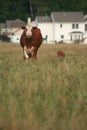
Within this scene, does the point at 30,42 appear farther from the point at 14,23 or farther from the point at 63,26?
the point at 14,23

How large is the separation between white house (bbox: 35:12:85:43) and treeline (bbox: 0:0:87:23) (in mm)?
12343

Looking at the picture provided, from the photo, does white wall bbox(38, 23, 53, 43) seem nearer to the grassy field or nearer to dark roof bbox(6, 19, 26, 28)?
dark roof bbox(6, 19, 26, 28)

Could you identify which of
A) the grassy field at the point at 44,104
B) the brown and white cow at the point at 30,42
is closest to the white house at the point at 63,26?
the brown and white cow at the point at 30,42

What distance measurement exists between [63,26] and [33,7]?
86.5ft

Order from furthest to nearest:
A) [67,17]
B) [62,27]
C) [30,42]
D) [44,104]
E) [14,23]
→ [14,23] → [67,17] → [62,27] → [30,42] → [44,104]

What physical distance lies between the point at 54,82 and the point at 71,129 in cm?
344

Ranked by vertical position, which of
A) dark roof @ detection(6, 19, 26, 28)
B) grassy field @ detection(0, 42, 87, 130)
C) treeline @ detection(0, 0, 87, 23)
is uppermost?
grassy field @ detection(0, 42, 87, 130)

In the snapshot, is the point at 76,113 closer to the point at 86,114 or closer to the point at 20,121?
the point at 86,114

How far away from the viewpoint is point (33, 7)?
12275 cm

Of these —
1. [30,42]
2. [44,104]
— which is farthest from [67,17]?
[44,104]

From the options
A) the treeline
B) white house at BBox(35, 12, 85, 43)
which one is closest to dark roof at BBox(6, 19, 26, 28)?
the treeline

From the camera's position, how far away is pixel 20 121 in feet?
18.6

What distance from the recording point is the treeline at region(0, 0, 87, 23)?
112625 mm

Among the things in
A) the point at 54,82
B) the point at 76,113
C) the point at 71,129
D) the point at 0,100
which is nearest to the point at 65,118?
the point at 76,113
